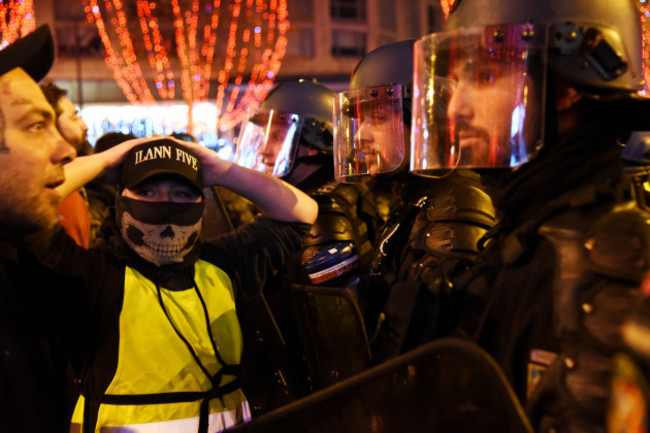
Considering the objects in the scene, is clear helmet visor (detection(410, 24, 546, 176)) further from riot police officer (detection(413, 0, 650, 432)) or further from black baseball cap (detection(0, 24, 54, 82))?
black baseball cap (detection(0, 24, 54, 82))

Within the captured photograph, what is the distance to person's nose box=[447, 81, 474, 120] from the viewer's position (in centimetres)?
183

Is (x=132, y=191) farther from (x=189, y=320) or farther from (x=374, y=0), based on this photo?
(x=374, y=0)

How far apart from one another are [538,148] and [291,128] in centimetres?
300

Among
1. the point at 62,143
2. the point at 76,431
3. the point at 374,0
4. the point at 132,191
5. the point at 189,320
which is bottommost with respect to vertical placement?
the point at 76,431

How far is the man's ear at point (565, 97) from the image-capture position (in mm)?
1810

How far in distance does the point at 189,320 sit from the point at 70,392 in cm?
49

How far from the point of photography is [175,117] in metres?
26.5

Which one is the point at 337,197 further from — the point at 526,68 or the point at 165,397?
the point at 526,68

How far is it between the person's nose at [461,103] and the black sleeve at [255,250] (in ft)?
3.65

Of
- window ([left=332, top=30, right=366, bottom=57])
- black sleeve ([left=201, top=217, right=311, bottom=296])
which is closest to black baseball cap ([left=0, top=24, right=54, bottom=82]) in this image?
black sleeve ([left=201, top=217, right=311, bottom=296])

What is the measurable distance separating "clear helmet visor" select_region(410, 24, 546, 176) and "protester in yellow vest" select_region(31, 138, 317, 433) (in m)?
1.10

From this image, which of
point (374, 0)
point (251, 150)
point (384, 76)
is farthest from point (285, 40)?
point (384, 76)

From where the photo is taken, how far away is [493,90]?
1803 millimetres

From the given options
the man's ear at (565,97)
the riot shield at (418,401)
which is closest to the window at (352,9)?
the man's ear at (565,97)
